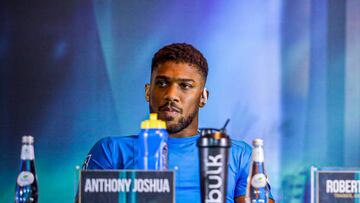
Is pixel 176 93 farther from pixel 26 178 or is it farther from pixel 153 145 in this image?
pixel 26 178

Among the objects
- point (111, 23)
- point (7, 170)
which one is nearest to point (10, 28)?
point (111, 23)

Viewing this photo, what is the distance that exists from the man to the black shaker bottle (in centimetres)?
61

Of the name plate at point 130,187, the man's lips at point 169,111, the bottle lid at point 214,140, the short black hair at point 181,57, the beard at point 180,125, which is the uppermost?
the short black hair at point 181,57

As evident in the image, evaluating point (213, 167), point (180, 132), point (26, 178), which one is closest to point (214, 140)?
point (213, 167)

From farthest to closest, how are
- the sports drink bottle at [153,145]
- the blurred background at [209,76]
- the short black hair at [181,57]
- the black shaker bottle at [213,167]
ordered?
the blurred background at [209,76]
the short black hair at [181,57]
the sports drink bottle at [153,145]
the black shaker bottle at [213,167]

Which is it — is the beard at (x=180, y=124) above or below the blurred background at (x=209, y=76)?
below

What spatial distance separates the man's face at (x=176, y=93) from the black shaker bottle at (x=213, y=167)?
647 mm

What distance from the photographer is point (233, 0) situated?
253 cm

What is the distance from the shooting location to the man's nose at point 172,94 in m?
1.93

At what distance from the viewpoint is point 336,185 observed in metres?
1.34

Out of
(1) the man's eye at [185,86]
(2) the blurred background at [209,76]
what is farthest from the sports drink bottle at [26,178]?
(2) the blurred background at [209,76]

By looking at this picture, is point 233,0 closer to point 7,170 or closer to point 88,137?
point 88,137

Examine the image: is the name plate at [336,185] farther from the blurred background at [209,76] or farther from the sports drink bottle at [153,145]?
the blurred background at [209,76]

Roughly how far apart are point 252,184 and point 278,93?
103 centimetres
